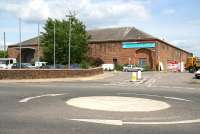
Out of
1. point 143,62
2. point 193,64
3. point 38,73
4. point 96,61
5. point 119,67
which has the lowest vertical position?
point 38,73

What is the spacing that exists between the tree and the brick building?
8239 mm

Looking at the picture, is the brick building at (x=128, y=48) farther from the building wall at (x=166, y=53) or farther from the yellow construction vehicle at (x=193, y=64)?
the yellow construction vehicle at (x=193, y=64)

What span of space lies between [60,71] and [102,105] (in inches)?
1040

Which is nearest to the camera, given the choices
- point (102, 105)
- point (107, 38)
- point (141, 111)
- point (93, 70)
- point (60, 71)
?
point (141, 111)

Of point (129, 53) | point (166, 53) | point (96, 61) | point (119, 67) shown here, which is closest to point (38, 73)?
point (119, 67)

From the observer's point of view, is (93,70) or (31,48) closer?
(93,70)

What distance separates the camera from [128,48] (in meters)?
85.4

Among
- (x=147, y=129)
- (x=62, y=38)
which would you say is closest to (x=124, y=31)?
(x=62, y=38)

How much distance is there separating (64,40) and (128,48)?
1616 cm

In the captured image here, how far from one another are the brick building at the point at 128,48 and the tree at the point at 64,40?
27.0 feet

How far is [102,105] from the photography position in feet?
54.3

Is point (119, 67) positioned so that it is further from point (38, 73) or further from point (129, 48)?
point (38, 73)

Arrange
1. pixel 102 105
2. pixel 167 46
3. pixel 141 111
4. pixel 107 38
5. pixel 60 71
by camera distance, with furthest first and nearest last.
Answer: pixel 167 46, pixel 107 38, pixel 60 71, pixel 102 105, pixel 141 111

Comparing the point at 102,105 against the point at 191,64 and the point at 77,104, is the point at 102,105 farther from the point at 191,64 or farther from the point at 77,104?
the point at 191,64
